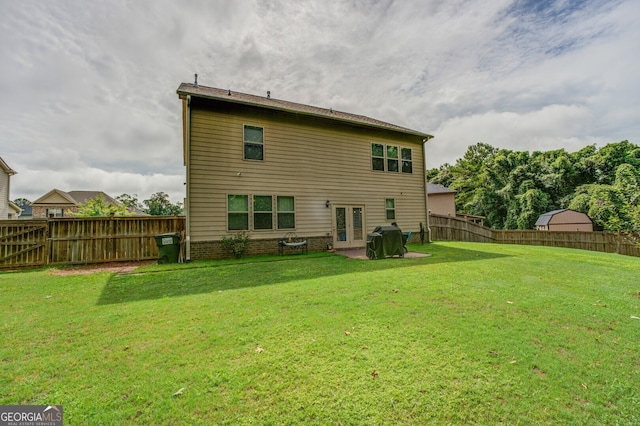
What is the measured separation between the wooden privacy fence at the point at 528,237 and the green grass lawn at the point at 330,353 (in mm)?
11338

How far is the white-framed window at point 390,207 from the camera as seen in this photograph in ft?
42.8

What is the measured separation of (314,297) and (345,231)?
7.47 m

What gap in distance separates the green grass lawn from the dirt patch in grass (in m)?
2.17

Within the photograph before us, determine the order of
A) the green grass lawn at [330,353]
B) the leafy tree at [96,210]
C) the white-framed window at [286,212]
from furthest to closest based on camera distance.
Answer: the leafy tree at [96,210], the white-framed window at [286,212], the green grass lawn at [330,353]

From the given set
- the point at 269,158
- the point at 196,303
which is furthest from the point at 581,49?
the point at 196,303

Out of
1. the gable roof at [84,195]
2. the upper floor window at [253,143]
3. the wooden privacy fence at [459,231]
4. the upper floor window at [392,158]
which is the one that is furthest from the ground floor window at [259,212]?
the gable roof at [84,195]

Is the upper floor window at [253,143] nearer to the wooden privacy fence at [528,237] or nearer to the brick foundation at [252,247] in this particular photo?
the brick foundation at [252,247]

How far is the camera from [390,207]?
1315cm

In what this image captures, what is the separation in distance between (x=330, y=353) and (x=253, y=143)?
9172 mm

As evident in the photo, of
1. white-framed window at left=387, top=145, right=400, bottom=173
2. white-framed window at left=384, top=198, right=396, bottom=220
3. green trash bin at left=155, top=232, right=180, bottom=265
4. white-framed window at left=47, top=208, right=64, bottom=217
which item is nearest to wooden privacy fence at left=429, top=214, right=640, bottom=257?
white-framed window at left=384, top=198, right=396, bottom=220

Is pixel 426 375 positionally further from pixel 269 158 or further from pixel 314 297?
pixel 269 158

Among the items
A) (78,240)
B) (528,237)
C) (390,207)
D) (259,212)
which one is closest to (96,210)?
(78,240)

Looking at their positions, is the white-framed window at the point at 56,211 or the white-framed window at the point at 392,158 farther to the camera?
the white-framed window at the point at 56,211

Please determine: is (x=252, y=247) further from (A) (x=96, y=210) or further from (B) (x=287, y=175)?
(A) (x=96, y=210)
